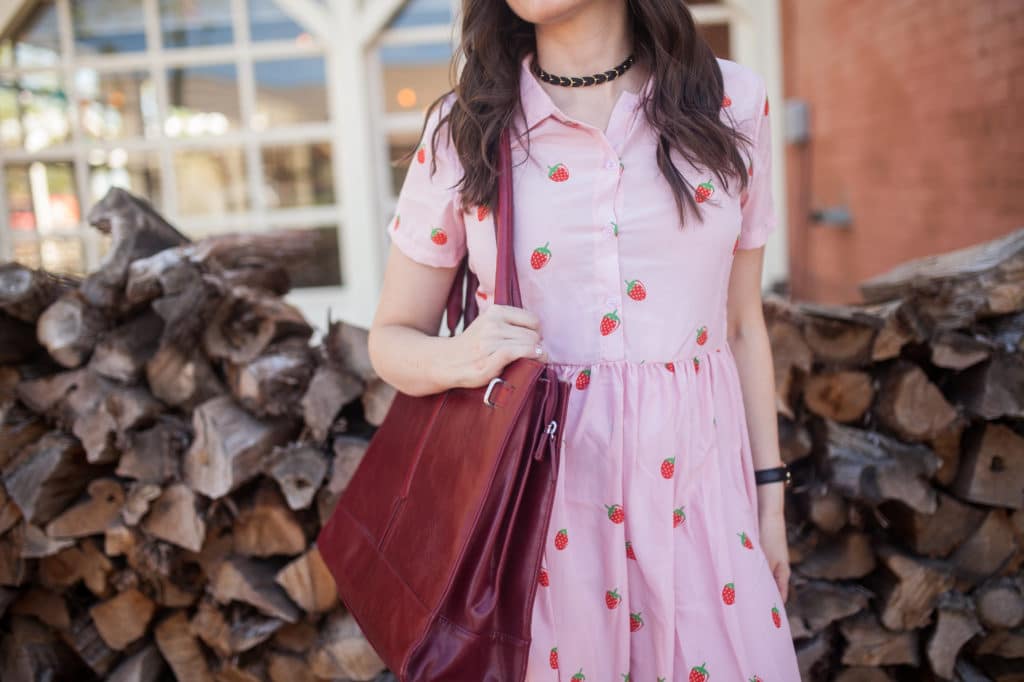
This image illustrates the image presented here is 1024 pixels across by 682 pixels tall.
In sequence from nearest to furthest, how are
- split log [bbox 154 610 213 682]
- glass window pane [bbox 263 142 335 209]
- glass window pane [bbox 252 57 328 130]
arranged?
1. split log [bbox 154 610 213 682]
2. glass window pane [bbox 252 57 328 130]
3. glass window pane [bbox 263 142 335 209]

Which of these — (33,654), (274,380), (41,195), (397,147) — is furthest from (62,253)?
(274,380)

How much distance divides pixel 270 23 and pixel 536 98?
13.8 feet

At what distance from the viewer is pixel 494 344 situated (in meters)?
1.17

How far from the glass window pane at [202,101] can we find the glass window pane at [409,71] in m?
0.90

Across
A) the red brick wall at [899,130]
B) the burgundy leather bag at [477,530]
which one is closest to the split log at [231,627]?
the burgundy leather bag at [477,530]

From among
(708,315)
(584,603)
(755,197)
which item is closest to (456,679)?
(584,603)

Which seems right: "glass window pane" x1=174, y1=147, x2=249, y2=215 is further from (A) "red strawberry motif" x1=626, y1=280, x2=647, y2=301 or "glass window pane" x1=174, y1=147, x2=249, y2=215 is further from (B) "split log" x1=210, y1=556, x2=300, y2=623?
(A) "red strawberry motif" x1=626, y1=280, x2=647, y2=301

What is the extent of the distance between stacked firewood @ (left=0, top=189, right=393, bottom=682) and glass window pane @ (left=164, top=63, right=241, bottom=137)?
3.14m

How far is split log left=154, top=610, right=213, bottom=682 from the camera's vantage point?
7.32 ft

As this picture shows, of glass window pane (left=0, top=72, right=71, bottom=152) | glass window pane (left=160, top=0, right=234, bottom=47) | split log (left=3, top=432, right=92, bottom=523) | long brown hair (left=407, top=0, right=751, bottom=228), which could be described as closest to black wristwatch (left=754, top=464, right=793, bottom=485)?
long brown hair (left=407, top=0, right=751, bottom=228)

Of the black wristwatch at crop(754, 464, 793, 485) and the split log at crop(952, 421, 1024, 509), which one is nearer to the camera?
the black wristwatch at crop(754, 464, 793, 485)

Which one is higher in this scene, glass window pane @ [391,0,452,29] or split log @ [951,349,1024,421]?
glass window pane @ [391,0,452,29]

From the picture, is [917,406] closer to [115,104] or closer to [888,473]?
[888,473]

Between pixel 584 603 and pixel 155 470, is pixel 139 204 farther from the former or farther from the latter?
pixel 584 603
